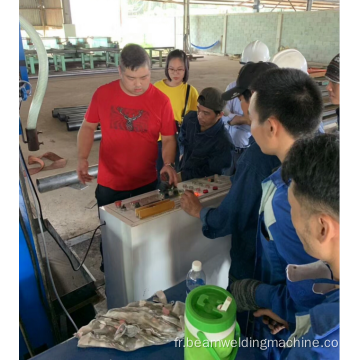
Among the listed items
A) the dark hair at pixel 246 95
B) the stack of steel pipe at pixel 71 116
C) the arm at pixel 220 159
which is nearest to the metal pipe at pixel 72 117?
the stack of steel pipe at pixel 71 116

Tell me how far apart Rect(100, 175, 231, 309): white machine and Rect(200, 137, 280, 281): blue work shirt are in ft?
0.49

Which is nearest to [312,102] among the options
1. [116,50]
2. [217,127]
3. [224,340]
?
[224,340]

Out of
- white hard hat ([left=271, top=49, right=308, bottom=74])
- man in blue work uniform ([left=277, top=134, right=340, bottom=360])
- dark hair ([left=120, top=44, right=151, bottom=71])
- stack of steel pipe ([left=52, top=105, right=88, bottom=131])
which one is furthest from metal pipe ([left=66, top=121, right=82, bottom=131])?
man in blue work uniform ([left=277, top=134, right=340, bottom=360])

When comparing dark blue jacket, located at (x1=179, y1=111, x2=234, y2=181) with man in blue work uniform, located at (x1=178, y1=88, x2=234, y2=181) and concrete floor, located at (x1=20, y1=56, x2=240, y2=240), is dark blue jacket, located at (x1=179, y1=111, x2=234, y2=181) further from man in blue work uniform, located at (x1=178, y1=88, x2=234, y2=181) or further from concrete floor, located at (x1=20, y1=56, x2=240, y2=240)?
concrete floor, located at (x1=20, y1=56, x2=240, y2=240)

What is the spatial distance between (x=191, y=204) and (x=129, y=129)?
63 cm

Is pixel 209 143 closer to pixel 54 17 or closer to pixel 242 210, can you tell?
pixel 242 210

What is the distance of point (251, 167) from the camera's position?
3.84 ft

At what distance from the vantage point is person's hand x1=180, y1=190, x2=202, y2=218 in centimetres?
135

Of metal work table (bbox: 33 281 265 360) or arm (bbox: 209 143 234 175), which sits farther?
arm (bbox: 209 143 234 175)

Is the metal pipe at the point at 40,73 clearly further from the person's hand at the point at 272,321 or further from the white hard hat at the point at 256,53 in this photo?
the white hard hat at the point at 256,53

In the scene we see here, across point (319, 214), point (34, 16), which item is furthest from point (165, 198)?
point (34, 16)

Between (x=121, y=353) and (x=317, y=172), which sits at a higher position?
(x=317, y=172)

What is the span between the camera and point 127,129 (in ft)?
5.74

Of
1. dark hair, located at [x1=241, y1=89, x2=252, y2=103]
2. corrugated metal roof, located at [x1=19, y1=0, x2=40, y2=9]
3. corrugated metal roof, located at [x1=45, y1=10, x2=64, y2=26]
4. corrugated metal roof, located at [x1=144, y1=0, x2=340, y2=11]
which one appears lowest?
dark hair, located at [x1=241, y1=89, x2=252, y2=103]
